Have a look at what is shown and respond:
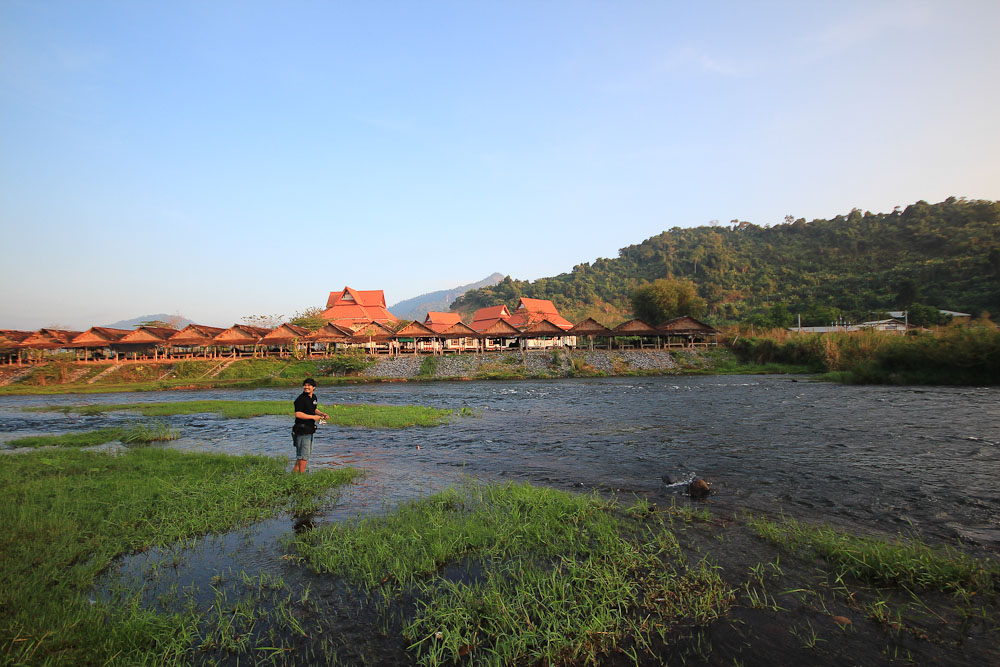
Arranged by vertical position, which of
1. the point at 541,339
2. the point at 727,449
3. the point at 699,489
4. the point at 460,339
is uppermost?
the point at 460,339

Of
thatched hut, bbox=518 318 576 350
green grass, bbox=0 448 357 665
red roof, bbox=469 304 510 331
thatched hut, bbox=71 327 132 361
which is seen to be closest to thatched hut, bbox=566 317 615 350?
thatched hut, bbox=518 318 576 350

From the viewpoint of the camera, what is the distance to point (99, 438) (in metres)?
13.1

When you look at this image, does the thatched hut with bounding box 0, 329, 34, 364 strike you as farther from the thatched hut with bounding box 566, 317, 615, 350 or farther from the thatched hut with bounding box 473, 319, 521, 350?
the thatched hut with bounding box 566, 317, 615, 350

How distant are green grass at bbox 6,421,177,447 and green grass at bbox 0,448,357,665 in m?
1.90

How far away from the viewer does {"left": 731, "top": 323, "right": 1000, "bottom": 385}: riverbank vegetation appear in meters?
21.9

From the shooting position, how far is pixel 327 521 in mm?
6734

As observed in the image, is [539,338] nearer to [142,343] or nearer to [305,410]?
[142,343]

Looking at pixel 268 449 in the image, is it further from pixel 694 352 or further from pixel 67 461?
pixel 694 352

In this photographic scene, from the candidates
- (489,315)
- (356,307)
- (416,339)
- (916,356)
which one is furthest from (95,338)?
(916,356)

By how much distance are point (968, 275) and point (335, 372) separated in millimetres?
68546

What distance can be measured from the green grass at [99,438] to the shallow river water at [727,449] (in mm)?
786

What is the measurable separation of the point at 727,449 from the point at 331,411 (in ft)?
46.1

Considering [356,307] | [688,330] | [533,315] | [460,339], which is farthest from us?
[356,307]

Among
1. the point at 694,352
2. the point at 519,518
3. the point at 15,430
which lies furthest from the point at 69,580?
the point at 694,352
